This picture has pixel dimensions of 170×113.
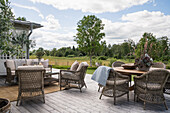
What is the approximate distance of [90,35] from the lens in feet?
45.0

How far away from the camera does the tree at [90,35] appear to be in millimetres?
13523

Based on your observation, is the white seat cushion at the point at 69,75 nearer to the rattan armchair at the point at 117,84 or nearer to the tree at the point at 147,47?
the rattan armchair at the point at 117,84

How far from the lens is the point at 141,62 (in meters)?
3.45

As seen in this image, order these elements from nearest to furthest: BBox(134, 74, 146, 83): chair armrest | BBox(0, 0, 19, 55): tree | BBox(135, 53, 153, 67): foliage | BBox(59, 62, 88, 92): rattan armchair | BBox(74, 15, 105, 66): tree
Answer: BBox(0, 0, 19, 55): tree → BBox(134, 74, 146, 83): chair armrest → BBox(135, 53, 153, 67): foliage → BBox(59, 62, 88, 92): rattan armchair → BBox(74, 15, 105, 66): tree

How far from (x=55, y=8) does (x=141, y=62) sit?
757 cm

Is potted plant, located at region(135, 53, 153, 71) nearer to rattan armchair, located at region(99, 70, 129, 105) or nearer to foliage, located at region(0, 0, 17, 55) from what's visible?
rattan armchair, located at region(99, 70, 129, 105)

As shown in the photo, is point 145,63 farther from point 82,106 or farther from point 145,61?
point 82,106

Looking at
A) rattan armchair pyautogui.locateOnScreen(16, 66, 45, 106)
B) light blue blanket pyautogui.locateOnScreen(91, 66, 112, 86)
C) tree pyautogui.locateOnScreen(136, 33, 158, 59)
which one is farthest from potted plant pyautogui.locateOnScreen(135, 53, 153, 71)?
rattan armchair pyautogui.locateOnScreen(16, 66, 45, 106)

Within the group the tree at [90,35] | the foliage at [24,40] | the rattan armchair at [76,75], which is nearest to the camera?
the rattan armchair at [76,75]

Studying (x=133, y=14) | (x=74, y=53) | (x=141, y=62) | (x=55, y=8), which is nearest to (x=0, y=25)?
(x=141, y=62)

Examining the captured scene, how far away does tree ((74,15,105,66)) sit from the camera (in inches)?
532

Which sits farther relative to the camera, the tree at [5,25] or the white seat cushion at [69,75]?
the white seat cushion at [69,75]

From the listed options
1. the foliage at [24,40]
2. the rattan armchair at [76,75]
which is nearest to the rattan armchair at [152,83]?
the rattan armchair at [76,75]

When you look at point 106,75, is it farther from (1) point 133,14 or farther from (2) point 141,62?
(1) point 133,14
